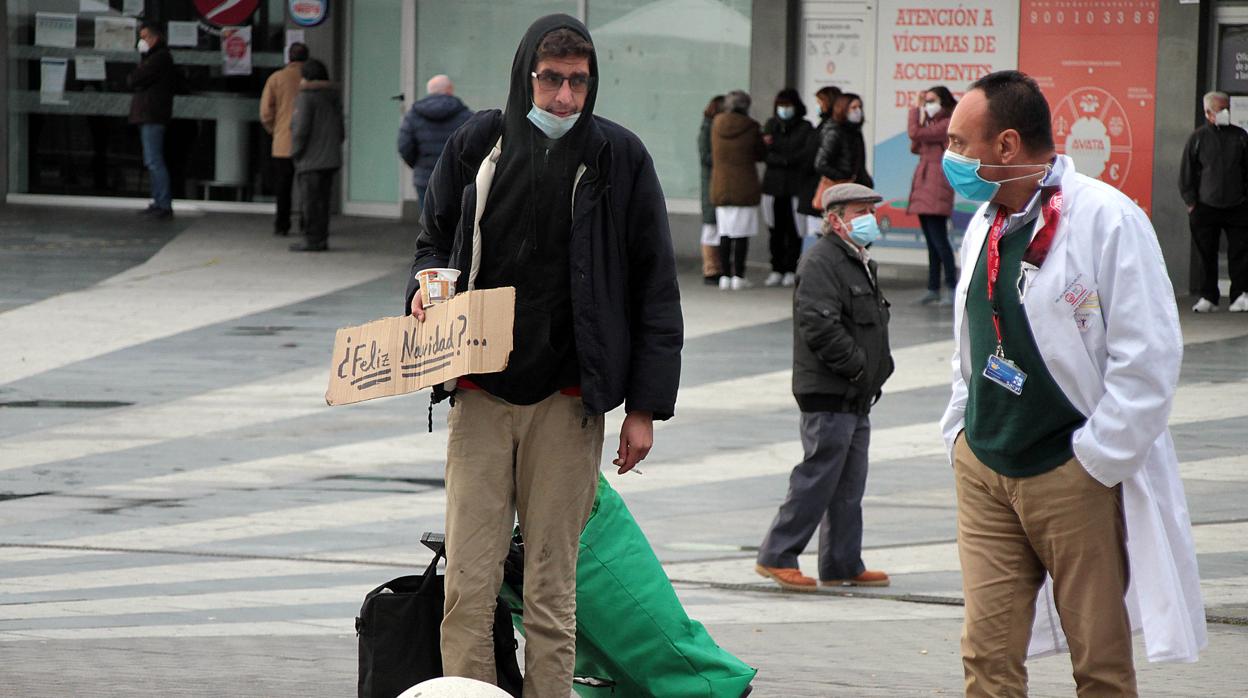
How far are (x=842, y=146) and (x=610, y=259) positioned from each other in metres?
12.5

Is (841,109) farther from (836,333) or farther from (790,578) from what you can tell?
(790,578)

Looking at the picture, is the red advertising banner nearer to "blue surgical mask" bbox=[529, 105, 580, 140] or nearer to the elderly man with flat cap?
the elderly man with flat cap

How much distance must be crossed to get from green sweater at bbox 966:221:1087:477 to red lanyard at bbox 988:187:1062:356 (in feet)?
0.05

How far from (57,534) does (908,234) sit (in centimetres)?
1211

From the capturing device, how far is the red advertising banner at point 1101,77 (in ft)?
57.8

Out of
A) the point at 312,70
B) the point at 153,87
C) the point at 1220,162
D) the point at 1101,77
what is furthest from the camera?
the point at 153,87

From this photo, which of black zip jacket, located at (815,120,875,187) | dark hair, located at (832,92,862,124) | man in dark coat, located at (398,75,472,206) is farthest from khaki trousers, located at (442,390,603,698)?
man in dark coat, located at (398,75,472,206)

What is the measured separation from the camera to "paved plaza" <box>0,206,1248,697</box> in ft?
20.3

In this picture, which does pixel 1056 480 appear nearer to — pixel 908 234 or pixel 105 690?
pixel 105 690

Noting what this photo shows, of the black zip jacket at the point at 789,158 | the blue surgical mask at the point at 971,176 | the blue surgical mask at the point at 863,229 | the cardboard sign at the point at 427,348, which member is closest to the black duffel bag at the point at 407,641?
the cardboard sign at the point at 427,348

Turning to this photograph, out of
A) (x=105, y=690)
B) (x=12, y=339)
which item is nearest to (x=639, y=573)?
(x=105, y=690)

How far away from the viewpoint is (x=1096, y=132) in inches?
704

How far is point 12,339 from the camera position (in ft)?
46.9

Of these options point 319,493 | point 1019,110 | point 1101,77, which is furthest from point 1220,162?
point 1019,110
